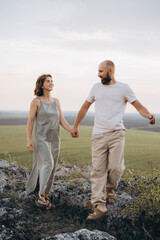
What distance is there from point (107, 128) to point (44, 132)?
1228 mm

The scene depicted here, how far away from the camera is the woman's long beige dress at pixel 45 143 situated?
4930 millimetres

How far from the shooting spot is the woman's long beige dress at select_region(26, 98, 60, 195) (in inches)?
194

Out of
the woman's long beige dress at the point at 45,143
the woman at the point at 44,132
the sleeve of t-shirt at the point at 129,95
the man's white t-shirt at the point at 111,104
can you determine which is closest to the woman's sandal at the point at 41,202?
the woman at the point at 44,132

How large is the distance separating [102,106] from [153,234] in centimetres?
227

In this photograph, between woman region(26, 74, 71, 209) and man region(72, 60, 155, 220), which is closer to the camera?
man region(72, 60, 155, 220)

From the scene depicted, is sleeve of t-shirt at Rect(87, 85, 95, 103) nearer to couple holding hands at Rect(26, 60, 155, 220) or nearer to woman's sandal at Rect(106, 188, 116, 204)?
couple holding hands at Rect(26, 60, 155, 220)

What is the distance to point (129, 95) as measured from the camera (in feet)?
15.1

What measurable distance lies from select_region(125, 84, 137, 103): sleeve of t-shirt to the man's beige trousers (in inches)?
22.3

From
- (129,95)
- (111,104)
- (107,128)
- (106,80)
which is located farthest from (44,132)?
(129,95)

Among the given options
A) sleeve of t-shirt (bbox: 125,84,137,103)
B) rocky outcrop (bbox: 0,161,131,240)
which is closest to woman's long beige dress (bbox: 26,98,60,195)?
rocky outcrop (bbox: 0,161,131,240)

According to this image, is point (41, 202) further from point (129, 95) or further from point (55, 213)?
point (129, 95)

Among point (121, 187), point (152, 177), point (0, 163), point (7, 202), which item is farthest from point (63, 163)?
point (152, 177)

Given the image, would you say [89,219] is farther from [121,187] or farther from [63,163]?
[63,163]

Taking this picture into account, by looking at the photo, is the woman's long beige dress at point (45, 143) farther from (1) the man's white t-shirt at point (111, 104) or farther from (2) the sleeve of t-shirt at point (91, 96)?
(1) the man's white t-shirt at point (111, 104)
